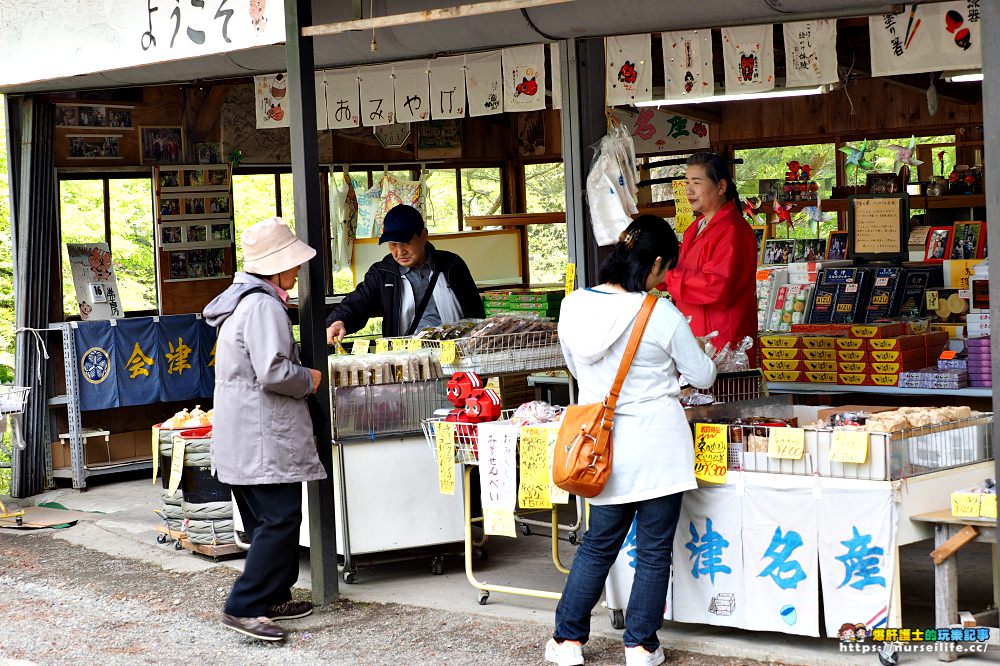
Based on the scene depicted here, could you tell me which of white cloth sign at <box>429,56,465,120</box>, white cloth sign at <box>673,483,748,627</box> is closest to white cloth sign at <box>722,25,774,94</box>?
white cloth sign at <box>429,56,465,120</box>

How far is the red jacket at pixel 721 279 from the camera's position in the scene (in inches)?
253

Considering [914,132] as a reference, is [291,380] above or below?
below

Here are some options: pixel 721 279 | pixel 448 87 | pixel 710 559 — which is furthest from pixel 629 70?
pixel 710 559

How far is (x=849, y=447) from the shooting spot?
4902mm

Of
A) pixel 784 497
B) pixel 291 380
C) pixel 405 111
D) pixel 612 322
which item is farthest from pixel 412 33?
pixel 784 497

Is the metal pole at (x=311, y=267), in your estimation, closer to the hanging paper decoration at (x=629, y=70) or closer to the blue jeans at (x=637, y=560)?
the blue jeans at (x=637, y=560)

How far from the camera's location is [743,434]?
5.29 metres

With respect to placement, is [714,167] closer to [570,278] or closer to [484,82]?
[570,278]

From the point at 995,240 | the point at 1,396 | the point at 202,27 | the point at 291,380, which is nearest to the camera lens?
the point at 995,240

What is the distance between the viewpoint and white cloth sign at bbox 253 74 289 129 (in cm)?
1049

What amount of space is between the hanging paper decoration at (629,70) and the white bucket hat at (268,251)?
3.17 m

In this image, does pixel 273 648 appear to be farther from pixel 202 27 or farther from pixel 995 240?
pixel 995 240

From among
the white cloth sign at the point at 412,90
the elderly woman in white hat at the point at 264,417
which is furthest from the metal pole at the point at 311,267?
the white cloth sign at the point at 412,90

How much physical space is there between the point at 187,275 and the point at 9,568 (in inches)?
168
